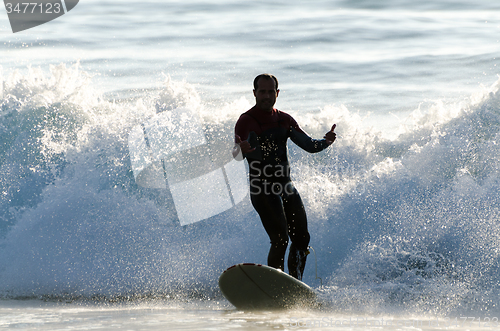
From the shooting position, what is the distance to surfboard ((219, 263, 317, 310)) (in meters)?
4.41

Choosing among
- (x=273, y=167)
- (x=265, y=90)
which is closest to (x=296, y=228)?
(x=273, y=167)

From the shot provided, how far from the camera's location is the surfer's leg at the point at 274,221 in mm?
4555

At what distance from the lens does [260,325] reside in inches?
152

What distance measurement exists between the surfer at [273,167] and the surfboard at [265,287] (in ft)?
0.81

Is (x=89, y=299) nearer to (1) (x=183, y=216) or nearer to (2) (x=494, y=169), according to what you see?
(1) (x=183, y=216)

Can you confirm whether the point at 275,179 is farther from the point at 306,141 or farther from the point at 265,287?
the point at 265,287

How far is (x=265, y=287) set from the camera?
4.46 meters

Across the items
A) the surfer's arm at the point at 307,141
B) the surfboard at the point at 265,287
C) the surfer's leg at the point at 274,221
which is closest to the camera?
the surfboard at the point at 265,287

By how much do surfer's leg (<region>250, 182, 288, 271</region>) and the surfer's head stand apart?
2.77 feet

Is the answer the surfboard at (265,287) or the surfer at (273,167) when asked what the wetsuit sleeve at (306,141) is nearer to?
the surfer at (273,167)

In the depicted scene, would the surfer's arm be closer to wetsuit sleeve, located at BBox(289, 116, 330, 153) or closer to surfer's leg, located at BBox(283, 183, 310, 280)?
wetsuit sleeve, located at BBox(289, 116, 330, 153)

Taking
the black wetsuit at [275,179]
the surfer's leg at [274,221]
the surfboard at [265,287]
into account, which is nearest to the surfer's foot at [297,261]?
the black wetsuit at [275,179]

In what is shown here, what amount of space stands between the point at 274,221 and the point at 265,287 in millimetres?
612

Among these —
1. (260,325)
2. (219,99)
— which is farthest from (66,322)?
(219,99)
